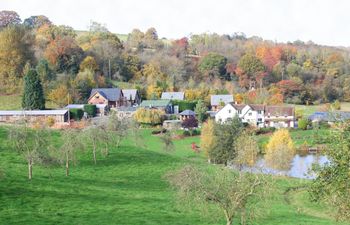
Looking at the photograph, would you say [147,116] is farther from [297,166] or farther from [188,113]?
[297,166]

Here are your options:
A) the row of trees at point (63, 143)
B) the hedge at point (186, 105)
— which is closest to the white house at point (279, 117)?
the hedge at point (186, 105)

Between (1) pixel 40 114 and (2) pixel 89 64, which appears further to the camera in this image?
(2) pixel 89 64

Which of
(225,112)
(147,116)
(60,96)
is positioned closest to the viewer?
(147,116)

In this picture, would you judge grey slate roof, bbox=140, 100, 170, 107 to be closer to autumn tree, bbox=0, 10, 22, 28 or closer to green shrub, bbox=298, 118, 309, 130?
green shrub, bbox=298, 118, 309, 130

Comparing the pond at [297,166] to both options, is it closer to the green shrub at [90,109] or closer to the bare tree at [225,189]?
the bare tree at [225,189]

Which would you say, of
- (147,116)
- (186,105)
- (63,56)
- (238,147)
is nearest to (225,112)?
(186,105)

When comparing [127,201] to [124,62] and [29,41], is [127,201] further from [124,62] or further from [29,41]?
[124,62]

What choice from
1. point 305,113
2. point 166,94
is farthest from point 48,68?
point 305,113
